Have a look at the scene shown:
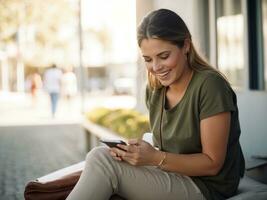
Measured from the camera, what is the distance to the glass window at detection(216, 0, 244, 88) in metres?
7.24

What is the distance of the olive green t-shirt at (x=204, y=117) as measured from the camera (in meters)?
3.05

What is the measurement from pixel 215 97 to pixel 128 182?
0.69 meters

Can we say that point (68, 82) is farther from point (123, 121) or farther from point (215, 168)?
point (215, 168)

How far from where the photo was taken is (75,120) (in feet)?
59.7

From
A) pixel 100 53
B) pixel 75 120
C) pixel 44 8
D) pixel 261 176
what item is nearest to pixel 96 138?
pixel 261 176

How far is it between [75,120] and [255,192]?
1512 centimetres

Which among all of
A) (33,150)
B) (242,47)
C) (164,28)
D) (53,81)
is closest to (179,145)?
(164,28)

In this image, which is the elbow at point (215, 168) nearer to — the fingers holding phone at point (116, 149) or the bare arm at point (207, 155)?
the bare arm at point (207, 155)

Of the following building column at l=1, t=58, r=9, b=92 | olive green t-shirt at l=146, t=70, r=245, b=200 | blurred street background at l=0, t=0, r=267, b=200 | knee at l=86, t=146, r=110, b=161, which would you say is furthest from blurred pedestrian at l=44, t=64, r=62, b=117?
building column at l=1, t=58, r=9, b=92

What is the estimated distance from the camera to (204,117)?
3041mm

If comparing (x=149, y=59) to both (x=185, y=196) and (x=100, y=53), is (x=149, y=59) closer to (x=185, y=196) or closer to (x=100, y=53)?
(x=185, y=196)

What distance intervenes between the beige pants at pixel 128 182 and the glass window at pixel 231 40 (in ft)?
14.1

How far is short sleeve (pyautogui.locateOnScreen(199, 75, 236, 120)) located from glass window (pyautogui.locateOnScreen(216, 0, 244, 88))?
13.7 ft

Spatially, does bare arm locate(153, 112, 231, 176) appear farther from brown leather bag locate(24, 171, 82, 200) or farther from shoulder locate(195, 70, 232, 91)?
brown leather bag locate(24, 171, 82, 200)
